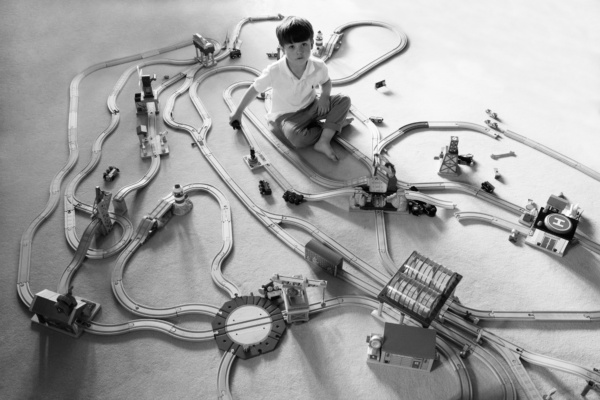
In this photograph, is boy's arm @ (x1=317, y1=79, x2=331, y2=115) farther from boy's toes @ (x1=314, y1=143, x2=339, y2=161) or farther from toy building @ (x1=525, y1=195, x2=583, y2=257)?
toy building @ (x1=525, y1=195, x2=583, y2=257)

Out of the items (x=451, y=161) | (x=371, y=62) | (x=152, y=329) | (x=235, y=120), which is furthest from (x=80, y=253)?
(x=371, y=62)

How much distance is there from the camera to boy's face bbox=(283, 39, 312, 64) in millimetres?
3092

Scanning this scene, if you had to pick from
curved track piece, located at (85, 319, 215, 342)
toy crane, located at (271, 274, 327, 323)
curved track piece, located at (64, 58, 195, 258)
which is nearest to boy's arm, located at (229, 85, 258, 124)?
curved track piece, located at (64, 58, 195, 258)

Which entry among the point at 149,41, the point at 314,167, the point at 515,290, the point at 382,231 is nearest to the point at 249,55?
the point at 149,41

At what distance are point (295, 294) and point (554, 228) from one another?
4.59ft

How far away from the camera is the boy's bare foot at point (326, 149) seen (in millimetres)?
3373

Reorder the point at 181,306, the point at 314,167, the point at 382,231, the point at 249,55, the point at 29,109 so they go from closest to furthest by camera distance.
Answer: the point at 181,306 → the point at 382,231 → the point at 314,167 → the point at 29,109 → the point at 249,55

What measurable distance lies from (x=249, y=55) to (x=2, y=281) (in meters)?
2.46

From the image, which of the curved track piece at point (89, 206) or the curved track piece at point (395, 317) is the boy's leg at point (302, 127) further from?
the curved track piece at point (395, 317)

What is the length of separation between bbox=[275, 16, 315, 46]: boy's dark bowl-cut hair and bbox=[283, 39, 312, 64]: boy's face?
3 cm

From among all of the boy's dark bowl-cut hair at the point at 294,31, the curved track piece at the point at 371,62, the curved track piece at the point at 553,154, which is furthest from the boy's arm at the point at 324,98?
the curved track piece at the point at 553,154

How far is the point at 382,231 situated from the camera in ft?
9.63

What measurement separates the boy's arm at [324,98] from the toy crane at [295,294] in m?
1.28

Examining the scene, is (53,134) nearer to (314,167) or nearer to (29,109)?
(29,109)
